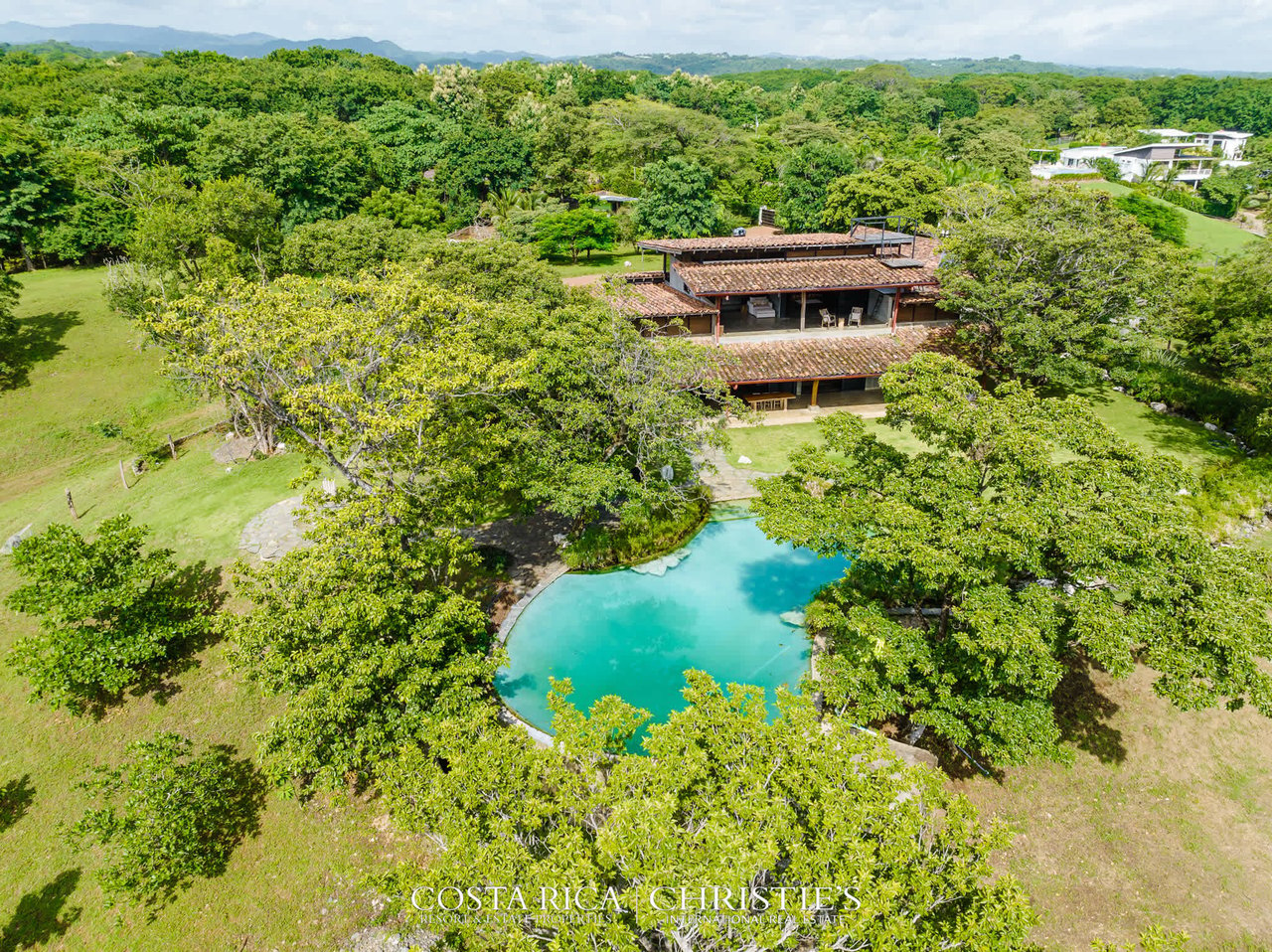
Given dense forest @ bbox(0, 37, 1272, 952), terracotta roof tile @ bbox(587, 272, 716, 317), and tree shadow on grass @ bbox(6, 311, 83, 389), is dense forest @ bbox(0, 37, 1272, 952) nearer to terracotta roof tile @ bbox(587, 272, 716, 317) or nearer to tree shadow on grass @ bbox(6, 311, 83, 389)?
tree shadow on grass @ bbox(6, 311, 83, 389)

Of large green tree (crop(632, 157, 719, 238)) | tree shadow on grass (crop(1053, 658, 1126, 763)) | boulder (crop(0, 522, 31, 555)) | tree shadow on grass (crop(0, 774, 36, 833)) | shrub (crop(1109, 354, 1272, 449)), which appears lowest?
tree shadow on grass (crop(0, 774, 36, 833))

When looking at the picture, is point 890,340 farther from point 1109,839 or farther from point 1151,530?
point 1109,839

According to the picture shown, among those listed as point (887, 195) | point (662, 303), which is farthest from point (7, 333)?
point (887, 195)

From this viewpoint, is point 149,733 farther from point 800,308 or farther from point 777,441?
point 800,308

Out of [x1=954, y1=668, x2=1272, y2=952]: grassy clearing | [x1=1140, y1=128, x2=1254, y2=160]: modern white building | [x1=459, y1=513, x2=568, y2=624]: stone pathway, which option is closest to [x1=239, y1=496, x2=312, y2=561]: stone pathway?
[x1=459, y1=513, x2=568, y2=624]: stone pathway

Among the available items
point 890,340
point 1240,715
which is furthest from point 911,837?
point 890,340

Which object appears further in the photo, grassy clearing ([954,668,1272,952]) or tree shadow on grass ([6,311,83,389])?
tree shadow on grass ([6,311,83,389])

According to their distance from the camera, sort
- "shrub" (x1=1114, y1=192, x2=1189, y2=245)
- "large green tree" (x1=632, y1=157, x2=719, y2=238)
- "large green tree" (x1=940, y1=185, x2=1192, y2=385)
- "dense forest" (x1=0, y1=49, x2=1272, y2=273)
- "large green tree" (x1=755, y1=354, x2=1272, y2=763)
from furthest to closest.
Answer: "shrub" (x1=1114, y1=192, x2=1189, y2=245)
"large green tree" (x1=632, y1=157, x2=719, y2=238)
"dense forest" (x1=0, y1=49, x2=1272, y2=273)
"large green tree" (x1=940, y1=185, x2=1192, y2=385)
"large green tree" (x1=755, y1=354, x2=1272, y2=763)
